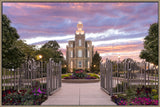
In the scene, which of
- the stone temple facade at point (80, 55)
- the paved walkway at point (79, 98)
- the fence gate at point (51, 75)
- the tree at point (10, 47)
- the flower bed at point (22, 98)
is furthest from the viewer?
the stone temple facade at point (80, 55)

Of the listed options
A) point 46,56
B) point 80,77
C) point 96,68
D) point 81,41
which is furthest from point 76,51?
point 80,77

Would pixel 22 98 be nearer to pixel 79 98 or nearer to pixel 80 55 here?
pixel 79 98

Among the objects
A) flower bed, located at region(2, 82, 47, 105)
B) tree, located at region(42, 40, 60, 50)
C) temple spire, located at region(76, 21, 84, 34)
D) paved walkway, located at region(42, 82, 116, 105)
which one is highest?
temple spire, located at region(76, 21, 84, 34)

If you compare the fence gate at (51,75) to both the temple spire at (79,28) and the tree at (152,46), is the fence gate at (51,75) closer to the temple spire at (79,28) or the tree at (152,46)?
the tree at (152,46)

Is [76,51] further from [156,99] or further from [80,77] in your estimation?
[156,99]

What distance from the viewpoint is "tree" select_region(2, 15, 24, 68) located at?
908 cm

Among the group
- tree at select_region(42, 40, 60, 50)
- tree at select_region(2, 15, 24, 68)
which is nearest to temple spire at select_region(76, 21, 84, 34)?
tree at select_region(42, 40, 60, 50)

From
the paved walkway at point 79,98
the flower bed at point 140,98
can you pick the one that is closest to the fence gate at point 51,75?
the paved walkway at point 79,98

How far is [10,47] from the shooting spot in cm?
962

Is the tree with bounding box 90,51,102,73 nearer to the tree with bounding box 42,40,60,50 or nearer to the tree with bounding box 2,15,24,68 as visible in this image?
the tree with bounding box 42,40,60,50

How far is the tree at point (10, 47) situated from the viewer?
9.08m

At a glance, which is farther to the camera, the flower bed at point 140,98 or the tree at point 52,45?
the tree at point 52,45

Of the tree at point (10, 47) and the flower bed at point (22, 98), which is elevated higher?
the tree at point (10, 47)

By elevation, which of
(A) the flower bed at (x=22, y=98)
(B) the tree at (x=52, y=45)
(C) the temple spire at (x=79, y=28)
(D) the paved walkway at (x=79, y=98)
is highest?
(C) the temple spire at (x=79, y=28)
